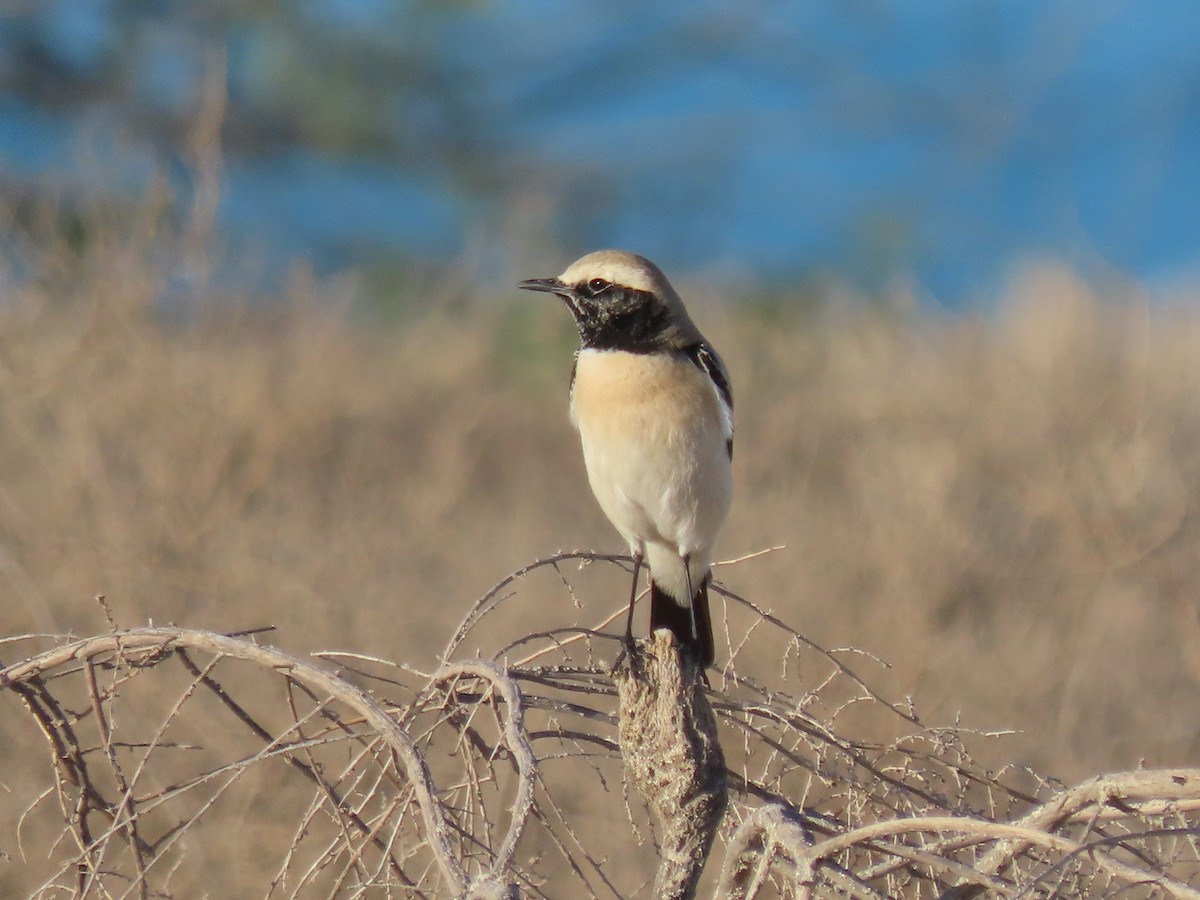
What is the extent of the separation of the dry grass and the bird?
301cm

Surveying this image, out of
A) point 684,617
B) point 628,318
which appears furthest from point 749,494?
point 628,318

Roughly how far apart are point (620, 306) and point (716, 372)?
267mm

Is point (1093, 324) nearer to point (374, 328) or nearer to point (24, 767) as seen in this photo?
point (374, 328)

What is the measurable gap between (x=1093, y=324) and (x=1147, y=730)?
9.29 ft

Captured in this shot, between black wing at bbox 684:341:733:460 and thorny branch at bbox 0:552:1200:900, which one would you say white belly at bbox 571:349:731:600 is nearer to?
black wing at bbox 684:341:733:460

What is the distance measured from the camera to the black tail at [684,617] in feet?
11.1

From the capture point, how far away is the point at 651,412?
340 cm

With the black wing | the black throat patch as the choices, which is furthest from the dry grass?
the black wing

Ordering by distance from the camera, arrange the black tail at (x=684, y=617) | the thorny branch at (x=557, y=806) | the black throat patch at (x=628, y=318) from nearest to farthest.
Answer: the thorny branch at (x=557, y=806)
the black tail at (x=684, y=617)
the black throat patch at (x=628, y=318)

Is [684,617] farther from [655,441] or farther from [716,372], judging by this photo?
[716,372]

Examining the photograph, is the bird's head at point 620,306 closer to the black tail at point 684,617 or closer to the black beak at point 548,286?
the black beak at point 548,286

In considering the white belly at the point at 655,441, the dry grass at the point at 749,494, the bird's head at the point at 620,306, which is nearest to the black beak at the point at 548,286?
the bird's head at the point at 620,306

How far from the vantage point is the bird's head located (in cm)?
348

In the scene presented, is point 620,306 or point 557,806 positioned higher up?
point 620,306
